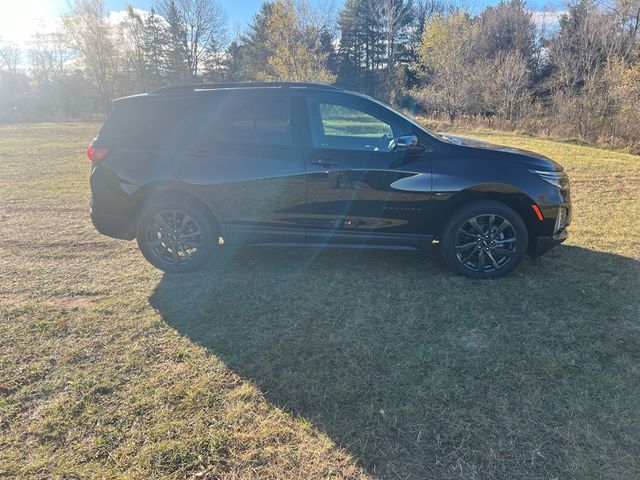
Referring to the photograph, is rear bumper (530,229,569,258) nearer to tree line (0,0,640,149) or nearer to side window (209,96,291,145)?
side window (209,96,291,145)

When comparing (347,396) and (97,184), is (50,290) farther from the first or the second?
(347,396)

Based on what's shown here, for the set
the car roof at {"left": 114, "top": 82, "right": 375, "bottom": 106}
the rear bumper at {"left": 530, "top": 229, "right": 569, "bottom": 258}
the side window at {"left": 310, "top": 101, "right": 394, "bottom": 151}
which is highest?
the car roof at {"left": 114, "top": 82, "right": 375, "bottom": 106}

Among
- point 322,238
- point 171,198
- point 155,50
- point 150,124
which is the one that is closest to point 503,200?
point 322,238

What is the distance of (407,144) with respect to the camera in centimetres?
379

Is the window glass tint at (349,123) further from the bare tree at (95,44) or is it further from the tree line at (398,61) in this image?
the bare tree at (95,44)

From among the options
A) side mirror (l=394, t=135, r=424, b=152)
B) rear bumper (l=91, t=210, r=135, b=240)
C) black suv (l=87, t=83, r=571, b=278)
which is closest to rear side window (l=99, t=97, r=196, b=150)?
black suv (l=87, t=83, r=571, b=278)

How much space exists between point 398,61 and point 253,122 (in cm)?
4704

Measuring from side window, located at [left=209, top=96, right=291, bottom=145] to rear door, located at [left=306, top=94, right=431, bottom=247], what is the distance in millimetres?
287

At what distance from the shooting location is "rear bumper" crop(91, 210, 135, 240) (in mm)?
4219

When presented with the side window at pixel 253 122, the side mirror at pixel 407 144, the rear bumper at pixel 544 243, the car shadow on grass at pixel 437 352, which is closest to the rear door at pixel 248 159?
the side window at pixel 253 122

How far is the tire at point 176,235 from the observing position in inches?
162

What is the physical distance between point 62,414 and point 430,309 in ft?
8.95

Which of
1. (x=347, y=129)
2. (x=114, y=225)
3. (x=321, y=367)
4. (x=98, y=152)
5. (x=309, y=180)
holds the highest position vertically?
(x=347, y=129)

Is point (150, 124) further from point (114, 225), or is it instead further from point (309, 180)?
point (309, 180)
